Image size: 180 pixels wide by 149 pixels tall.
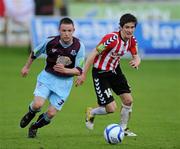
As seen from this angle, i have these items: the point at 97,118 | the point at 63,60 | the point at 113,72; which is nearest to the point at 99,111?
the point at 113,72

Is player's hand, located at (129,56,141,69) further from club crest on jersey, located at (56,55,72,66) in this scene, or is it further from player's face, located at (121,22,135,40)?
club crest on jersey, located at (56,55,72,66)

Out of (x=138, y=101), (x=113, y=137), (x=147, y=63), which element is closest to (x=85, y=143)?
(x=113, y=137)

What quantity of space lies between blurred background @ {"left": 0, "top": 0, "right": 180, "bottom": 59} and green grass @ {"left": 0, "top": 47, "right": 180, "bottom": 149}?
109cm

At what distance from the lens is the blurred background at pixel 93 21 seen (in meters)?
27.4

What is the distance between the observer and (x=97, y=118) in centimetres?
1502

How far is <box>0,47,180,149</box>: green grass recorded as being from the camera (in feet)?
38.2

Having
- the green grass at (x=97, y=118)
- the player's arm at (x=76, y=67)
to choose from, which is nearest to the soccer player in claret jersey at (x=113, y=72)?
the player's arm at (x=76, y=67)

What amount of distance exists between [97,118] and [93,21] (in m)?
12.9

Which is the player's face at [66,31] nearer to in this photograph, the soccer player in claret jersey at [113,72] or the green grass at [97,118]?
the soccer player in claret jersey at [113,72]

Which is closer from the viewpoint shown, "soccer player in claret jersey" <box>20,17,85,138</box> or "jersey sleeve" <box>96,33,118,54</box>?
"soccer player in claret jersey" <box>20,17,85,138</box>

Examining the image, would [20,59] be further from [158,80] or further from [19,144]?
[19,144]

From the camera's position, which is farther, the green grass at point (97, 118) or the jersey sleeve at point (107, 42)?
the jersey sleeve at point (107, 42)

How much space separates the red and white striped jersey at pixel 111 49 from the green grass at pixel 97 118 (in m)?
1.25

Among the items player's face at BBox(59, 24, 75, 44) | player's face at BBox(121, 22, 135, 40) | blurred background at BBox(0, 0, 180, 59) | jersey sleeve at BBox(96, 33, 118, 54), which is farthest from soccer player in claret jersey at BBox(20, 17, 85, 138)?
blurred background at BBox(0, 0, 180, 59)
